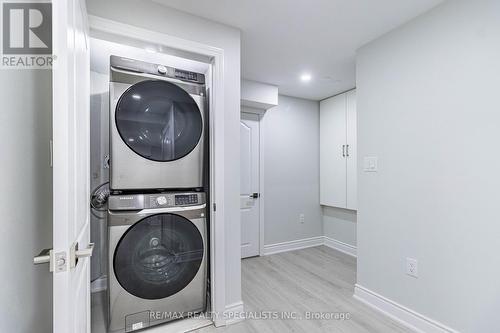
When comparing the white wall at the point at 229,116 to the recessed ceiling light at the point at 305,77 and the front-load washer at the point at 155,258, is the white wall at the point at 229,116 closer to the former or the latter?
the front-load washer at the point at 155,258

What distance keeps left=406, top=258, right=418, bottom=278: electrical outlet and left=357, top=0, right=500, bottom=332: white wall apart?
37mm

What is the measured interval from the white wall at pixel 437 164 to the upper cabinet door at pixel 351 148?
1114 mm

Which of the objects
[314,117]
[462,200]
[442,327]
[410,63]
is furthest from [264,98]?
[442,327]

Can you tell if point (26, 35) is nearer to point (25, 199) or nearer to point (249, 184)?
point (25, 199)

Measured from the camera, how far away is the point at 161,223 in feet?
5.87

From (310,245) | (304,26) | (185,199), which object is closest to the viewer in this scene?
(185,199)

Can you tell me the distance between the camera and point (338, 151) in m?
3.64

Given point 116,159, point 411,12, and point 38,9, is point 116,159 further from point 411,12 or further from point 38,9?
point 411,12

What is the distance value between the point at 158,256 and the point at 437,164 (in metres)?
2.16

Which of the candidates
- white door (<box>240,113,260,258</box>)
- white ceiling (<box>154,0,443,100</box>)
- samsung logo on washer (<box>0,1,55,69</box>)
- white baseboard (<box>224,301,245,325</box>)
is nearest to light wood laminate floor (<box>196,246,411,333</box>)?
white baseboard (<box>224,301,245,325</box>)

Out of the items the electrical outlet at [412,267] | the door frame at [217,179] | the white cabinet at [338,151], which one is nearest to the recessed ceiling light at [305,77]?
the white cabinet at [338,151]

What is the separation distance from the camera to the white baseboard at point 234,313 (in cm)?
190

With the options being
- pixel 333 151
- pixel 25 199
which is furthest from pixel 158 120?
pixel 333 151

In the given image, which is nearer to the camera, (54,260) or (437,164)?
(54,260)
